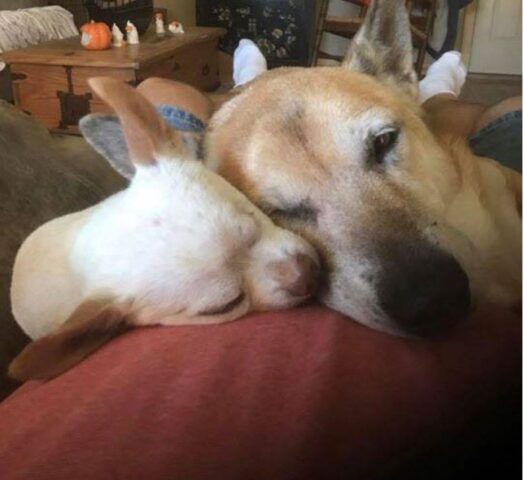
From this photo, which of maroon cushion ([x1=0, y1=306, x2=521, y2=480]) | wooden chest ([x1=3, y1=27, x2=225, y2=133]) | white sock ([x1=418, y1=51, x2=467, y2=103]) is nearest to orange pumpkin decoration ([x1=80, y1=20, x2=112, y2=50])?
wooden chest ([x1=3, y1=27, x2=225, y2=133])

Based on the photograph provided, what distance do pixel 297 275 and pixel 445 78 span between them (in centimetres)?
172

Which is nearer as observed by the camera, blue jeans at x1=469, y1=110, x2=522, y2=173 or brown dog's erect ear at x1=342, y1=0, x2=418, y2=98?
blue jeans at x1=469, y1=110, x2=522, y2=173

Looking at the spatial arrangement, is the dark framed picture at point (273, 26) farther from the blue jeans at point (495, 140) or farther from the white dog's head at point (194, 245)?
the white dog's head at point (194, 245)


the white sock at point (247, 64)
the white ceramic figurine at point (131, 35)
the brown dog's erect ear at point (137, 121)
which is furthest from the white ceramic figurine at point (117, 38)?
the brown dog's erect ear at point (137, 121)

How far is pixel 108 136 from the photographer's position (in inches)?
42.9

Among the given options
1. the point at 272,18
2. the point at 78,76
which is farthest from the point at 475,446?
the point at 272,18

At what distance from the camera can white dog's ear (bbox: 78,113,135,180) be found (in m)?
1.08

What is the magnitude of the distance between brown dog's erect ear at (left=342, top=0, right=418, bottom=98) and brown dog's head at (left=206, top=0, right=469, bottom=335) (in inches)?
4.8

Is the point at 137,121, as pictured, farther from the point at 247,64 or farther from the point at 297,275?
the point at 247,64

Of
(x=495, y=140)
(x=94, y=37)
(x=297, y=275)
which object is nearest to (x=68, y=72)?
(x=94, y=37)

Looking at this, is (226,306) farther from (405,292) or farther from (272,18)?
(272,18)

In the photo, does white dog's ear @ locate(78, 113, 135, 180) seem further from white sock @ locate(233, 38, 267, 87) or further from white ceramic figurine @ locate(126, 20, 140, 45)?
white ceramic figurine @ locate(126, 20, 140, 45)

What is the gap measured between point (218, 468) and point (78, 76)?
2976 mm

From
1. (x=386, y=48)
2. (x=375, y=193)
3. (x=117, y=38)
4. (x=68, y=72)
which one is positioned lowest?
(x=68, y=72)
